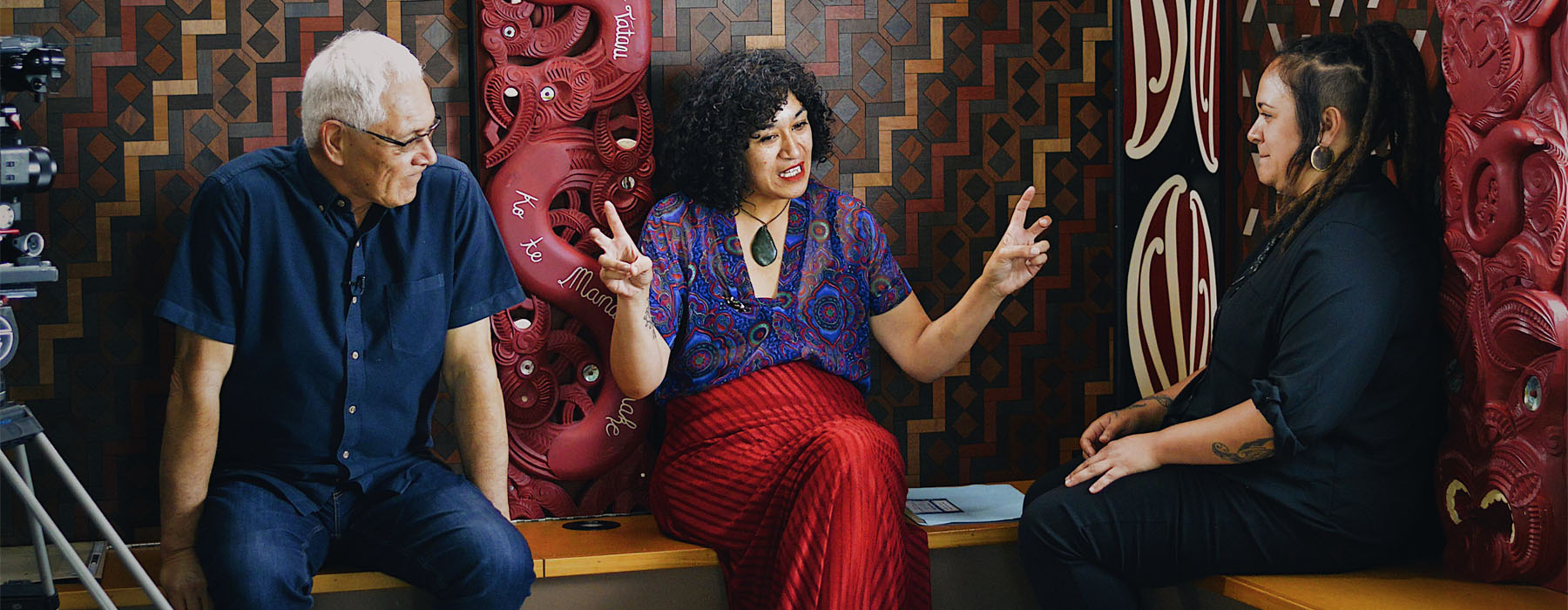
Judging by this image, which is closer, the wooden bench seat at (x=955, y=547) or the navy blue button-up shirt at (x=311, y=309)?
the wooden bench seat at (x=955, y=547)

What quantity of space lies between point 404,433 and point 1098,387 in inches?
82.0

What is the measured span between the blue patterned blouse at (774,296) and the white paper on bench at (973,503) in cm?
40

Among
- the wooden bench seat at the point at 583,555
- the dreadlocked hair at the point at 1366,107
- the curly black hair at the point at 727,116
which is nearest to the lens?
the dreadlocked hair at the point at 1366,107

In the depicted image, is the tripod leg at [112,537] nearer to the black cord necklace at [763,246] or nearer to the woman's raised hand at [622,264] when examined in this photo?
the woman's raised hand at [622,264]

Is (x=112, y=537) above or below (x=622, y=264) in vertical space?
below

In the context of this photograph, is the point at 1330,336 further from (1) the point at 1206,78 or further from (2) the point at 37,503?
(2) the point at 37,503

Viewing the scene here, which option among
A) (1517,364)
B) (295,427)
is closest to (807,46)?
(295,427)

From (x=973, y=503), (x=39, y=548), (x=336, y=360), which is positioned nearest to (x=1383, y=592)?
(x=973, y=503)

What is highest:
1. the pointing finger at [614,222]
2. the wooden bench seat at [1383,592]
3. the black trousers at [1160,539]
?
the pointing finger at [614,222]

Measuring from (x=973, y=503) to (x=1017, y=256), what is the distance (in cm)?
82

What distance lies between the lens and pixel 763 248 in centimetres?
328

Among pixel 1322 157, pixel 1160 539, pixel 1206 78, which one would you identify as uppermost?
pixel 1206 78

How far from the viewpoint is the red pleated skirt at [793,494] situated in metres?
2.69

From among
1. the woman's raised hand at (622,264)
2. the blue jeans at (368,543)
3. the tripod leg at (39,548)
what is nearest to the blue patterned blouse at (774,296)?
the woman's raised hand at (622,264)
